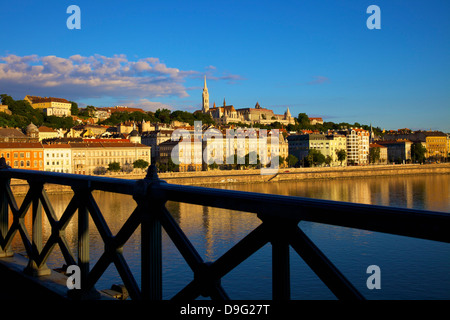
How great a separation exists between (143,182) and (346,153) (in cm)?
7011

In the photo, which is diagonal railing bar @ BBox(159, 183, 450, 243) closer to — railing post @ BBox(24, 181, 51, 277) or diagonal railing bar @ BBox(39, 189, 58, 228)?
diagonal railing bar @ BBox(39, 189, 58, 228)

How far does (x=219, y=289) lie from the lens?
156 cm

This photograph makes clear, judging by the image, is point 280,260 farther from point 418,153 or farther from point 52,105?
point 52,105

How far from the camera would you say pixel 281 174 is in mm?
46656

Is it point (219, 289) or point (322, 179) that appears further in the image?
point (322, 179)

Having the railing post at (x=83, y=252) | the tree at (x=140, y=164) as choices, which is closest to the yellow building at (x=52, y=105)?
the tree at (x=140, y=164)

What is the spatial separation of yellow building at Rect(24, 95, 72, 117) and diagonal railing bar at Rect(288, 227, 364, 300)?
280ft

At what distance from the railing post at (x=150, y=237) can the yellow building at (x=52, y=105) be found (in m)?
84.5

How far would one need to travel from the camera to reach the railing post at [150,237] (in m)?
1.90

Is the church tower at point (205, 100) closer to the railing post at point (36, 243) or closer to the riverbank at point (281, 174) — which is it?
the riverbank at point (281, 174)

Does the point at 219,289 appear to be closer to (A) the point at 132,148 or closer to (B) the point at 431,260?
(B) the point at 431,260

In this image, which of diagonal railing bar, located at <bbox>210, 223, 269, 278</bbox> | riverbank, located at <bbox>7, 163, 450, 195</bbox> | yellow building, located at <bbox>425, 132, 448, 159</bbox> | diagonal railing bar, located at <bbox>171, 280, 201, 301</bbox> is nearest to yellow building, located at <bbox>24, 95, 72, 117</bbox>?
riverbank, located at <bbox>7, 163, 450, 195</bbox>

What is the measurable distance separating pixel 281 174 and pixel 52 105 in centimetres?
5133
